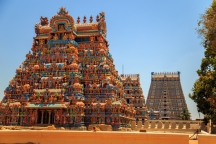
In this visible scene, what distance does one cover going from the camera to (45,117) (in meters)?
46.5

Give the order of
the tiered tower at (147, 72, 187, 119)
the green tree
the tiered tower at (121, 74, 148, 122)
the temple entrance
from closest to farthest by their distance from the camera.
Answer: the green tree
the temple entrance
the tiered tower at (121, 74, 148, 122)
the tiered tower at (147, 72, 187, 119)

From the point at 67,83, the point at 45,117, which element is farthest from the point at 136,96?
the point at 45,117

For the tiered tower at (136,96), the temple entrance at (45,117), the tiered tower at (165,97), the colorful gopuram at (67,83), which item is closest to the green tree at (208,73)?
the colorful gopuram at (67,83)

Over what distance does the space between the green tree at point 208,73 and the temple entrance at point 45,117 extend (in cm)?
2511

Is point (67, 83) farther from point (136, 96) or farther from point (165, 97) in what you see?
point (165, 97)

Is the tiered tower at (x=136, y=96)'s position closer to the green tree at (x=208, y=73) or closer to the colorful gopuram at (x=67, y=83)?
the colorful gopuram at (x=67, y=83)

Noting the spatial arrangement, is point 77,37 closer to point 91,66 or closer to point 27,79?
point 91,66

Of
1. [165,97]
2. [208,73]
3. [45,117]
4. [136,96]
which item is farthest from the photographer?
[165,97]

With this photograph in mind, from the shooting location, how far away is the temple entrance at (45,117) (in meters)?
45.6

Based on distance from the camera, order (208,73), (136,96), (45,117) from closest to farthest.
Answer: (208,73) → (45,117) → (136,96)

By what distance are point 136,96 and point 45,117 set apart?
33.5m

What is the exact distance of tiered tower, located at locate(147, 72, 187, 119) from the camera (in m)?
92.1

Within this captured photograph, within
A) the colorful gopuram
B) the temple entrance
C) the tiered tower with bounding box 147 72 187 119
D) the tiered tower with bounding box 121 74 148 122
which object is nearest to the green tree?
the colorful gopuram

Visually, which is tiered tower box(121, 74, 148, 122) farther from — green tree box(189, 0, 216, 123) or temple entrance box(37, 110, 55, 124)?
green tree box(189, 0, 216, 123)
